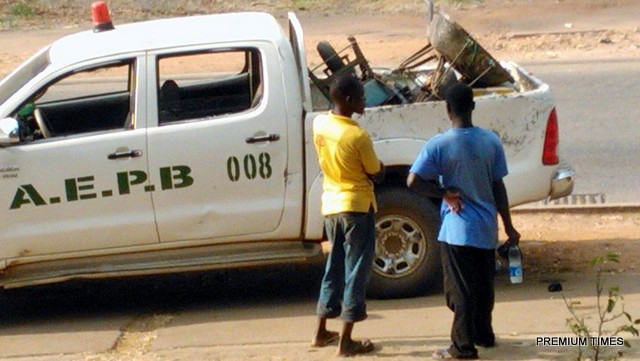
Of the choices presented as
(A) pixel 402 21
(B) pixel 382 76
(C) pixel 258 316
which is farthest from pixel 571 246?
(A) pixel 402 21

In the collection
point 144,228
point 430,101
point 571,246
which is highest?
point 430,101

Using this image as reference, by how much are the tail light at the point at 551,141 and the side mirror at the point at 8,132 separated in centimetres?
334

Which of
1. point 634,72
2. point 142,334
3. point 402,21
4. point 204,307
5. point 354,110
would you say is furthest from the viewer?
point 402,21

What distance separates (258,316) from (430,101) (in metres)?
1.77

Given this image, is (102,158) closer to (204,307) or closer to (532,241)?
(204,307)

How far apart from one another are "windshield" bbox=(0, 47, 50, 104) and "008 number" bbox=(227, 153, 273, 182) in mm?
1541

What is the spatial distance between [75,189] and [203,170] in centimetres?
79

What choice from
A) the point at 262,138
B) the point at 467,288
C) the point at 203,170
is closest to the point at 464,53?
the point at 262,138

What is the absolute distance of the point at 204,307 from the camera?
8320 mm

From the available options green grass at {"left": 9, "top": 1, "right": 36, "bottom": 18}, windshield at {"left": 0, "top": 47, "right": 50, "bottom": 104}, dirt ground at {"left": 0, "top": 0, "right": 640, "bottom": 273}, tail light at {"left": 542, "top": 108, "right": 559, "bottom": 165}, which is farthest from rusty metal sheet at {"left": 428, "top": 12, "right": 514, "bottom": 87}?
green grass at {"left": 9, "top": 1, "right": 36, "bottom": 18}

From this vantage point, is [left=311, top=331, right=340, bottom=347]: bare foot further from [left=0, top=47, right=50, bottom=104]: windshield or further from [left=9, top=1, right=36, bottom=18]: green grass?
[left=9, top=1, right=36, bottom=18]: green grass

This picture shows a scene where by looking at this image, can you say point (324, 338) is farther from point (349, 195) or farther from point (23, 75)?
point (23, 75)

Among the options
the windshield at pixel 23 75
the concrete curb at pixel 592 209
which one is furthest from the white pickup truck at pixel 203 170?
the concrete curb at pixel 592 209

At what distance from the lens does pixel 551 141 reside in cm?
816
